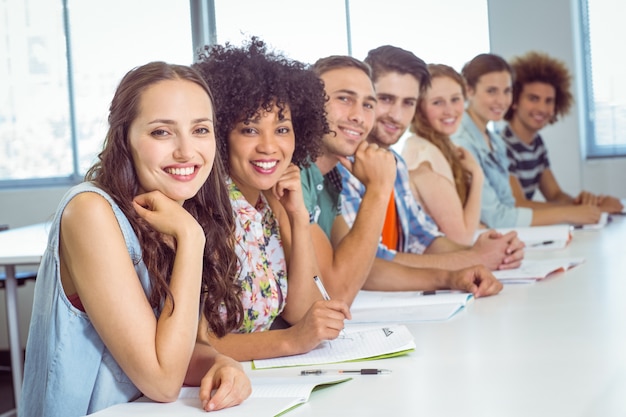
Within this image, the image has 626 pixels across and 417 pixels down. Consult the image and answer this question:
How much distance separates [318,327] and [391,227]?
129 cm

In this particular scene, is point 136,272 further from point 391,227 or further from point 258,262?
point 391,227

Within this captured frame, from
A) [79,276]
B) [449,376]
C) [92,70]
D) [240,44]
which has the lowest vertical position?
[449,376]

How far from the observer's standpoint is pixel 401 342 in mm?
1638

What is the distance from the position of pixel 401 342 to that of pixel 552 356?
10.0 inches

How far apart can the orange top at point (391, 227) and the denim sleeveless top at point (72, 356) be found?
1465mm

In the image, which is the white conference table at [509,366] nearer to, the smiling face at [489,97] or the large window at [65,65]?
the smiling face at [489,97]

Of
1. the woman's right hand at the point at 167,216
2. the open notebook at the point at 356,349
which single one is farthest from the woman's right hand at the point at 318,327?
the woman's right hand at the point at 167,216

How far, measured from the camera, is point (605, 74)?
5184 millimetres

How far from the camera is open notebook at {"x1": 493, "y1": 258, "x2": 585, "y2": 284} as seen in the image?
7.81 feet

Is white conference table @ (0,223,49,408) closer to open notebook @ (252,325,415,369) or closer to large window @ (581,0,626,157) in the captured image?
open notebook @ (252,325,415,369)

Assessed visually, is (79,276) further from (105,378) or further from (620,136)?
(620,136)

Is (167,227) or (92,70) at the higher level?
(92,70)

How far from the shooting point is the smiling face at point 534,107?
4.78 meters

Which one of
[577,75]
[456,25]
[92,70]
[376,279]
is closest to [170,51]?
[92,70]
